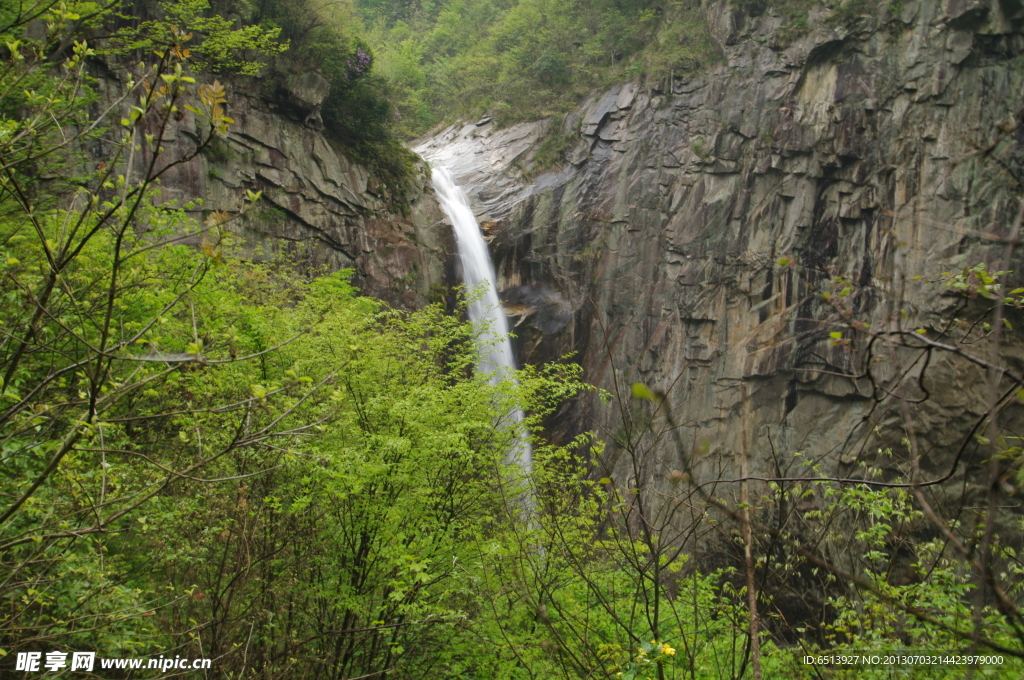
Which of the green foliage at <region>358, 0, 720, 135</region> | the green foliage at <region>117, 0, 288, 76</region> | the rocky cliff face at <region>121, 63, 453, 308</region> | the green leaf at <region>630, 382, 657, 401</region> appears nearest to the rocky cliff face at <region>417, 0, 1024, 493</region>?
the green foliage at <region>358, 0, 720, 135</region>

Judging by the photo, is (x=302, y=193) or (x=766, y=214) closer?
(x=302, y=193)

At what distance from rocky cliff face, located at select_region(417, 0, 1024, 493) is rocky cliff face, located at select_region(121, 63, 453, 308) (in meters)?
3.71

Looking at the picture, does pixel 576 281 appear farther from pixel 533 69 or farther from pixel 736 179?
pixel 533 69

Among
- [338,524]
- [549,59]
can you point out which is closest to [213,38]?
[338,524]

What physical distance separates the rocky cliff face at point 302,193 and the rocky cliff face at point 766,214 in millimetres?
3712

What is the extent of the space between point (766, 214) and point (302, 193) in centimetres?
1315

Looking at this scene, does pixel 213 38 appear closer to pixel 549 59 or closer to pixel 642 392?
pixel 549 59

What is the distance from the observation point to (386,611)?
5492 millimetres

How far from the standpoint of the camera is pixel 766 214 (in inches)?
722

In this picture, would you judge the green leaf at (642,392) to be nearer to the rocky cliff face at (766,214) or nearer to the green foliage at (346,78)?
the rocky cliff face at (766,214)

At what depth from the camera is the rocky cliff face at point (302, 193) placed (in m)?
14.2

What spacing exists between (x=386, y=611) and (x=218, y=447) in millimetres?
2092

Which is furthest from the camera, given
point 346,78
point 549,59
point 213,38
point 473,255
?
point 549,59

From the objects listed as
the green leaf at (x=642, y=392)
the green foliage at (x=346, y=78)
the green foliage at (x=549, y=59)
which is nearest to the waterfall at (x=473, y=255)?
the green foliage at (x=346, y=78)
